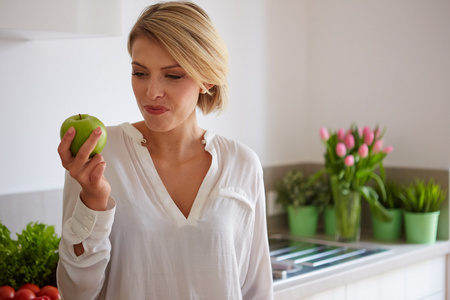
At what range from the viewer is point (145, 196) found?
1300 mm

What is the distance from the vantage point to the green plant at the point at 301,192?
2.71 metres

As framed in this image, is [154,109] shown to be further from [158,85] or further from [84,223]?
[84,223]

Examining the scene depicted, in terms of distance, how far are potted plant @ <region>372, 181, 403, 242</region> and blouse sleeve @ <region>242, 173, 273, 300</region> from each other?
3.98 feet

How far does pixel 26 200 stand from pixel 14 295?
0.41 metres

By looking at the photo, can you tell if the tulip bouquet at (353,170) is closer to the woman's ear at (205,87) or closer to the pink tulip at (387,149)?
the pink tulip at (387,149)

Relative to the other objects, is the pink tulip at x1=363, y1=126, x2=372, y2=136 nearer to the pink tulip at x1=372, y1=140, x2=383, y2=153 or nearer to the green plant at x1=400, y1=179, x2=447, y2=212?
the pink tulip at x1=372, y1=140, x2=383, y2=153

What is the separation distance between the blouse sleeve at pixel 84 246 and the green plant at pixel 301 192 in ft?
5.04

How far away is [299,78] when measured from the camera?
9.45 feet

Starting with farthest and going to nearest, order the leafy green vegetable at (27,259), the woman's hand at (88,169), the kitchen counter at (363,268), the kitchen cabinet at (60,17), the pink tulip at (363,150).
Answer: the pink tulip at (363,150) < the kitchen counter at (363,268) < the leafy green vegetable at (27,259) < the kitchen cabinet at (60,17) < the woman's hand at (88,169)

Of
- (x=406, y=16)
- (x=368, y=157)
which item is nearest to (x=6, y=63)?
(x=368, y=157)

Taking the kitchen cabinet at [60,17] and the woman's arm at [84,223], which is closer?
the woman's arm at [84,223]

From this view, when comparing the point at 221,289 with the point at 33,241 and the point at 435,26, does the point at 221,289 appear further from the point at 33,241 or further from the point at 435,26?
the point at 435,26

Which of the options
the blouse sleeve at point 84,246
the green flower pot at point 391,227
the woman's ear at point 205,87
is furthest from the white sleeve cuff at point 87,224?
the green flower pot at point 391,227

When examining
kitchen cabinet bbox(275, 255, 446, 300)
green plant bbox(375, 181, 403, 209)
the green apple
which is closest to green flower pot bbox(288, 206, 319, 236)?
green plant bbox(375, 181, 403, 209)
